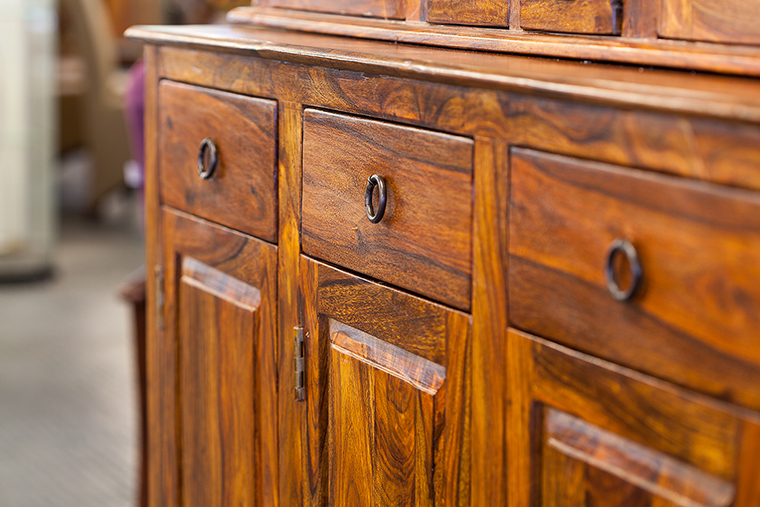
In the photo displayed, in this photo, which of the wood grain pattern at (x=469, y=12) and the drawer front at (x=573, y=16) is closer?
the drawer front at (x=573, y=16)

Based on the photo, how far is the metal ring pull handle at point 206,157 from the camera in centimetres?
112

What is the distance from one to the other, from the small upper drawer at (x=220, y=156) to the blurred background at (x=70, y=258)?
486mm

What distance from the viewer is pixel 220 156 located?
113 centimetres

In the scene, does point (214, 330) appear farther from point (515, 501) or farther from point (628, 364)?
point (628, 364)

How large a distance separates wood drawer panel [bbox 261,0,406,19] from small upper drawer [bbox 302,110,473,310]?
190 mm

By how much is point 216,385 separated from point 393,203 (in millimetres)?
470

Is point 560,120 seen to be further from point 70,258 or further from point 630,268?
point 70,258

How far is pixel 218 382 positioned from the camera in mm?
1176

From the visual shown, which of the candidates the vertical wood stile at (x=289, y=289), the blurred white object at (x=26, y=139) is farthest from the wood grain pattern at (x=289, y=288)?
the blurred white object at (x=26, y=139)

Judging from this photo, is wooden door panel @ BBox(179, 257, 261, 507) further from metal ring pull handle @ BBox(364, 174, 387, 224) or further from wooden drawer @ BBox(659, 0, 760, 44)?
wooden drawer @ BBox(659, 0, 760, 44)

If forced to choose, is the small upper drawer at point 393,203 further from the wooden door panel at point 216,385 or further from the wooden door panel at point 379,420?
the wooden door panel at point 216,385

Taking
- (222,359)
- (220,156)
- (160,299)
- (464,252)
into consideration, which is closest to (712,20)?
(464,252)

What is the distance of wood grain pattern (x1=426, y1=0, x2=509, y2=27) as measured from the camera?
91cm

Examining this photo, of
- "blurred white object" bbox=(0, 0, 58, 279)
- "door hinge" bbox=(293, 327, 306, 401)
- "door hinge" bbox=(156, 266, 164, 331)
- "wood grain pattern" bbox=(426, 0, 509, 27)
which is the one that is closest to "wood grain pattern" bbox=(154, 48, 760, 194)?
"wood grain pattern" bbox=(426, 0, 509, 27)
